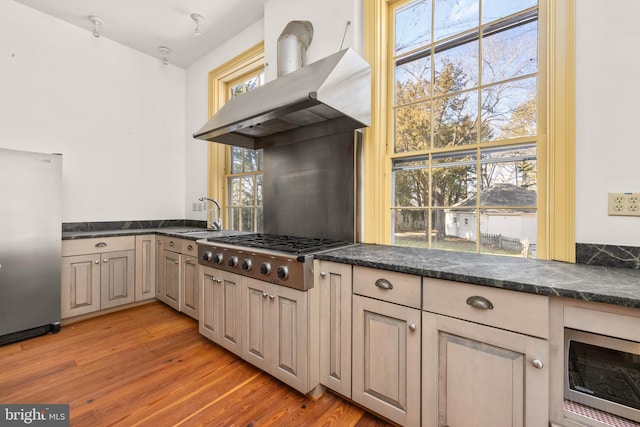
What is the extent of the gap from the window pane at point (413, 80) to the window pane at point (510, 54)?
1.16 feet

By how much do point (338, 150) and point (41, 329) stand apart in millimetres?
3090

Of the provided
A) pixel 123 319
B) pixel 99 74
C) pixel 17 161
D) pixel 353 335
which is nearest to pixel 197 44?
pixel 99 74

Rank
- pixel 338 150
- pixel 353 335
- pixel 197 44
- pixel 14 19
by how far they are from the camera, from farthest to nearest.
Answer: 1. pixel 197 44
2. pixel 14 19
3. pixel 338 150
4. pixel 353 335

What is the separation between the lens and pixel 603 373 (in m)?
0.99

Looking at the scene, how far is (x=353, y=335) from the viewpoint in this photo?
1.52 metres

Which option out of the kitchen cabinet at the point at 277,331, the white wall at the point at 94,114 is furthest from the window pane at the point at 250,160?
the kitchen cabinet at the point at 277,331

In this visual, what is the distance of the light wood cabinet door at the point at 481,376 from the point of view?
103 cm

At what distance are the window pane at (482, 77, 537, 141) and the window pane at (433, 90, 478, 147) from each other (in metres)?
0.06

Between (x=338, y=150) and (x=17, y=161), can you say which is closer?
(x=338, y=150)

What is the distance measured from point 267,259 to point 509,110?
174 cm

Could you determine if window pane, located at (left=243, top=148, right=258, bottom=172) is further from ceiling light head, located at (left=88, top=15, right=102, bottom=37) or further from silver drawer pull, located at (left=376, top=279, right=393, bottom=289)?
silver drawer pull, located at (left=376, top=279, right=393, bottom=289)

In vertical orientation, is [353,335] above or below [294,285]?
below

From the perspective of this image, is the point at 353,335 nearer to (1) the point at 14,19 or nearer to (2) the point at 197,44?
(2) the point at 197,44

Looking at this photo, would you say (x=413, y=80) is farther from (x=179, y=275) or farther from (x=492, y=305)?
(x=179, y=275)
